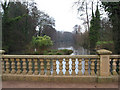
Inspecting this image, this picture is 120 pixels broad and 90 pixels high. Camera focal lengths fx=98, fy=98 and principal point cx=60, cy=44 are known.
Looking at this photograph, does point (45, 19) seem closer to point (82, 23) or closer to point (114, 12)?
point (114, 12)

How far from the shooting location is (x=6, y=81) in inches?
114

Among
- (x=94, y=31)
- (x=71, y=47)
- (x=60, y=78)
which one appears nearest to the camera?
(x=60, y=78)

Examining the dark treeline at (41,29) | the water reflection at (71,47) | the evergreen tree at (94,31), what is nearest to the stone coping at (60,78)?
the dark treeline at (41,29)

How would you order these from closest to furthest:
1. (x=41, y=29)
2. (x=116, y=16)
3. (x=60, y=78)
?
(x=60, y=78), (x=116, y=16), (x=41, y=29)

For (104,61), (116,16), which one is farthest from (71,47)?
(104,61)

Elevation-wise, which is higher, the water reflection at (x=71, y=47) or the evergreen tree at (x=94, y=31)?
the evergreen tree at (x=94, y=31)

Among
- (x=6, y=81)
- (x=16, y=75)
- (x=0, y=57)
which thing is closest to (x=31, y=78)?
(x=16, y=75)

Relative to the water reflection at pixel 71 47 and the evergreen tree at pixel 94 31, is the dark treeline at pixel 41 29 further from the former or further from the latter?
the water reflection at pixel 71 47

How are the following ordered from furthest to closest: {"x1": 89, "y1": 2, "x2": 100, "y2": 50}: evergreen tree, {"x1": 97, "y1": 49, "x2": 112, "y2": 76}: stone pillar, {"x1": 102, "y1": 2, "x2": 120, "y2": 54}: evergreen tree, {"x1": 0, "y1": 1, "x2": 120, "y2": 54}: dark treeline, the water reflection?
{"x1": 89, "y1": 2, "x2": 100, "y2": 50}: evergreen tree
the water reflection
{"x1": 0, "y1": 1, "x2": 120, "y2": 54}: dark treeline
{"x1": 102, "y1": 2, "x2": 120, "y2": 54}: evergreen tree
{"x1": 97, "y1": 49, "x2": 112, "y2": 76}: stone pillar

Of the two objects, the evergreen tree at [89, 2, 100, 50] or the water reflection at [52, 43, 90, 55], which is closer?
the water reflection at [52, 43, 90, 55]

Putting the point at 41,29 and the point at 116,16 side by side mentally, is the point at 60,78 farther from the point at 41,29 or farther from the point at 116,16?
the point at 116,16

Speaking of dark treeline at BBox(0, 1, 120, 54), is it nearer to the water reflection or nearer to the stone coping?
the water reflection

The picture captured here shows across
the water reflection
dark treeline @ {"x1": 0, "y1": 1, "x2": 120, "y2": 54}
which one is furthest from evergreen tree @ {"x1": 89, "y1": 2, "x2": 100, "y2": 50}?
the water reflection

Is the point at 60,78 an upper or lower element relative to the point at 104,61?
lower
